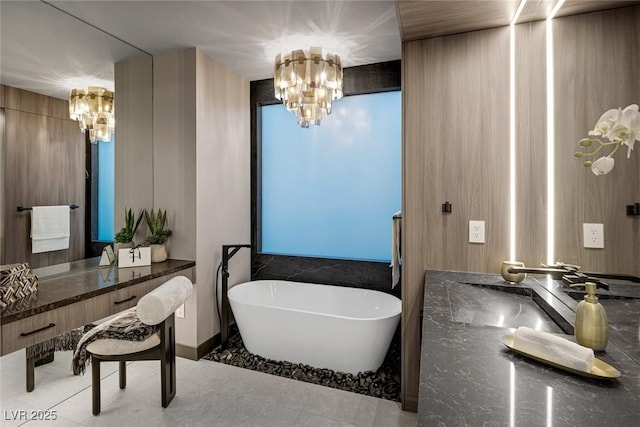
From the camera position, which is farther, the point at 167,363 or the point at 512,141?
the point at 167,363

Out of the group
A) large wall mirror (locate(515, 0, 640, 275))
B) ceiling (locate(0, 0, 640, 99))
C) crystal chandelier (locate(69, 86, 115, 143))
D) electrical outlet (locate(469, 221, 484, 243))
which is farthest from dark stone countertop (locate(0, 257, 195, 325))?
large wall mirror (locate(515, 0, 640, 275))

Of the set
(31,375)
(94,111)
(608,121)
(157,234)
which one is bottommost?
(31,375)

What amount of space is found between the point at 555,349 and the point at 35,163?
257cm

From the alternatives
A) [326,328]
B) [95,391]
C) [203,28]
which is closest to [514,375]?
[326,328]

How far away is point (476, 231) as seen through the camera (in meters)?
1.86

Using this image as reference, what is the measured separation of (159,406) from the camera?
6.64 feet

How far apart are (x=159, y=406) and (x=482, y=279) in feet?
7.18

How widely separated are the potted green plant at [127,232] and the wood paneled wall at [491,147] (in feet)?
7.08

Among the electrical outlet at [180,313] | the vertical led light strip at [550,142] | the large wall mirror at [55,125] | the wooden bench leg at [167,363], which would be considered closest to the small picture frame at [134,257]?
the large wall mirror at [55,125]

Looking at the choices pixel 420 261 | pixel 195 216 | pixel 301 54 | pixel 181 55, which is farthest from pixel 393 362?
pixel 181 55

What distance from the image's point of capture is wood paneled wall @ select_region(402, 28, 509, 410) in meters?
1.82

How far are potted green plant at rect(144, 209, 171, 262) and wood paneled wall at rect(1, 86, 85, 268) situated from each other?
23.3 inches

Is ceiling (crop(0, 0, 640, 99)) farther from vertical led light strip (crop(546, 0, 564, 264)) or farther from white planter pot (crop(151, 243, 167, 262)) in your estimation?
white planter pot (crop(151, 243, 167, 262))

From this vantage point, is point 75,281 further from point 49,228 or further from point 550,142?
point 550,142
